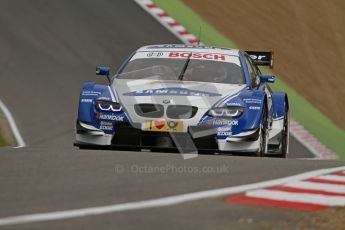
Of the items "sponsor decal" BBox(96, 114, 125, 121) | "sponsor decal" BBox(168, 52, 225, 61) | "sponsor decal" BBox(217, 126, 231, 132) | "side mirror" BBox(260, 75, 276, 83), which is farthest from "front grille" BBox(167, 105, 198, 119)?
"side mirror" BBox(260, 75, 276, 83)

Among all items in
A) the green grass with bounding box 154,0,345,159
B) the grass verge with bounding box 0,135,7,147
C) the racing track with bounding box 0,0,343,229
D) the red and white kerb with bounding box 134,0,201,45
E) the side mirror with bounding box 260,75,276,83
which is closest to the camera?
the racing track with bounding box 0,0,343,229

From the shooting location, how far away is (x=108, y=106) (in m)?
11.0

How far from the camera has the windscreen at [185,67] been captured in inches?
473

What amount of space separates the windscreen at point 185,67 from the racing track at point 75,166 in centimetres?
196

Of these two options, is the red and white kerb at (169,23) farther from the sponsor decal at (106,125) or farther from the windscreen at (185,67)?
the sponsor decal at (106,125)

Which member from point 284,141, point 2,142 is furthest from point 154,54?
point 2,142

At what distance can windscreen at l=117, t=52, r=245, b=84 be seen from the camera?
12016 mm

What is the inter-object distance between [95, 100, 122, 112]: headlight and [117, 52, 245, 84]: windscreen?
98cm

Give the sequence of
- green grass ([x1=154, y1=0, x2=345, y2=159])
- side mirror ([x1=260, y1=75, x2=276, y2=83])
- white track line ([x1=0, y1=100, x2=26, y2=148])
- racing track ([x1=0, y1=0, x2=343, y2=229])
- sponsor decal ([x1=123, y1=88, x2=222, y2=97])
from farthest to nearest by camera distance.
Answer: green grass ([x1=154, y1=0, x2=345, y2=159]) → white track line ([x1=0, y1=100, x2=26, y2=148]) → side mirror ([x1=260, y1=75, x2=276, y2=83]) → sponsor decal ([x1=123, y1=88, x2=222, y2=97]) → racing track ([x1=0, y1=0, x2=343, y2=229])

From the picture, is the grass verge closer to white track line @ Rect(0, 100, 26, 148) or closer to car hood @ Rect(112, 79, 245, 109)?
white track line @ Rect(0, 100, 26, 148)

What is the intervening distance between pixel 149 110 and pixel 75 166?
2909 millimetres

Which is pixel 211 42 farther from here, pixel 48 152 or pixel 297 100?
pixel 48 152

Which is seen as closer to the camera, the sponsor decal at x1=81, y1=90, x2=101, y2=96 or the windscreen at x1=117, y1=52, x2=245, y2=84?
the sponsor decal at x1=81, y1=90, x2=101, y2=96

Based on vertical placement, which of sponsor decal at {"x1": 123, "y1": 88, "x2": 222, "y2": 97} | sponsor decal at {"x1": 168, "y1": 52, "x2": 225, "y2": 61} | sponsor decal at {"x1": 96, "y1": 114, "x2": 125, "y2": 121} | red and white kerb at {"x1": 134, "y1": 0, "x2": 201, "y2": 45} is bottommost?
sponsor decal at {"x1": 96, "y1": 114, "x2": 125, "y2": 121}
